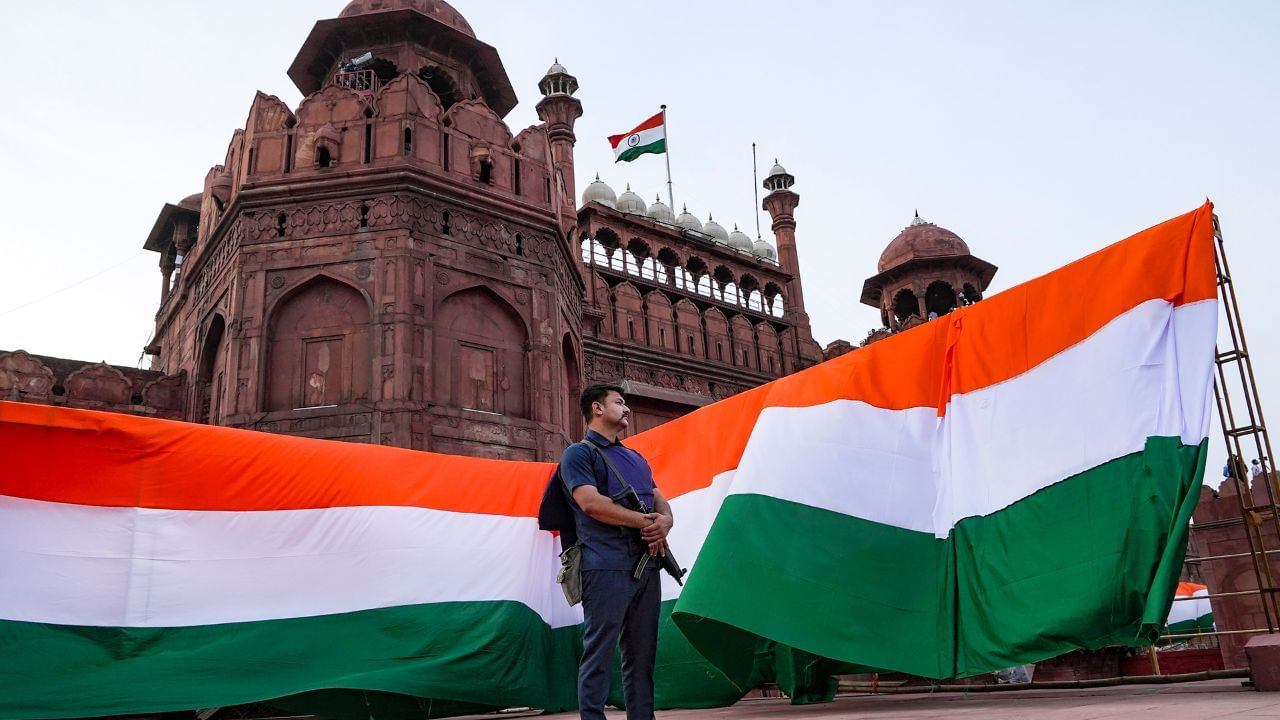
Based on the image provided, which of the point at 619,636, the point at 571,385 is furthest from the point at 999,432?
the point at 571,385

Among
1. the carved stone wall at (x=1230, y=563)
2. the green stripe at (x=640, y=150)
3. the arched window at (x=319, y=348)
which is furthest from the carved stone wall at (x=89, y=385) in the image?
the green stripe at (x=640, y=150)

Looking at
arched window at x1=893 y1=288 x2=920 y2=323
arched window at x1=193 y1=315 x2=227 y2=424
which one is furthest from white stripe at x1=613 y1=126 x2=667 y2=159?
arched window at x1=193 y1=315 x2=227 y2=424

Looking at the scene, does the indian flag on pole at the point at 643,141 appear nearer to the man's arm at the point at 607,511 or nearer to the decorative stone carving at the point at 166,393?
the decorative stone carving at the point at 166,393

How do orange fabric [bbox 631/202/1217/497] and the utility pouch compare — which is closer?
the utility pouch

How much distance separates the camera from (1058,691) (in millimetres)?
5730

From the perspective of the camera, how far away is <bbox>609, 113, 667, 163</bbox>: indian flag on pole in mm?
28359

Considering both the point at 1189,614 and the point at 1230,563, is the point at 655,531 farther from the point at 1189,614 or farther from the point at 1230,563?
the point at 1230,563

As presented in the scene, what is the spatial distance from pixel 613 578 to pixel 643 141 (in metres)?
25.5

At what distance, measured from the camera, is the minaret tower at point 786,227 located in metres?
28.0

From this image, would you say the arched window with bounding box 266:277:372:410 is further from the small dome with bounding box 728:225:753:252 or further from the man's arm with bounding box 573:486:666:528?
the small dome with bounding box 728:225:753:252

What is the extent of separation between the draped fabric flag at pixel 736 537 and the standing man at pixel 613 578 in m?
1.21

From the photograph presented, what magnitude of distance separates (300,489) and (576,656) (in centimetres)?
225

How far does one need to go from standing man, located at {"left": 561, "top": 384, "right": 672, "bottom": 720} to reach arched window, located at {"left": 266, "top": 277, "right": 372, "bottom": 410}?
8.40m

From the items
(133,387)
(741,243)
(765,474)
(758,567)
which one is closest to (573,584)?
(758,567)
